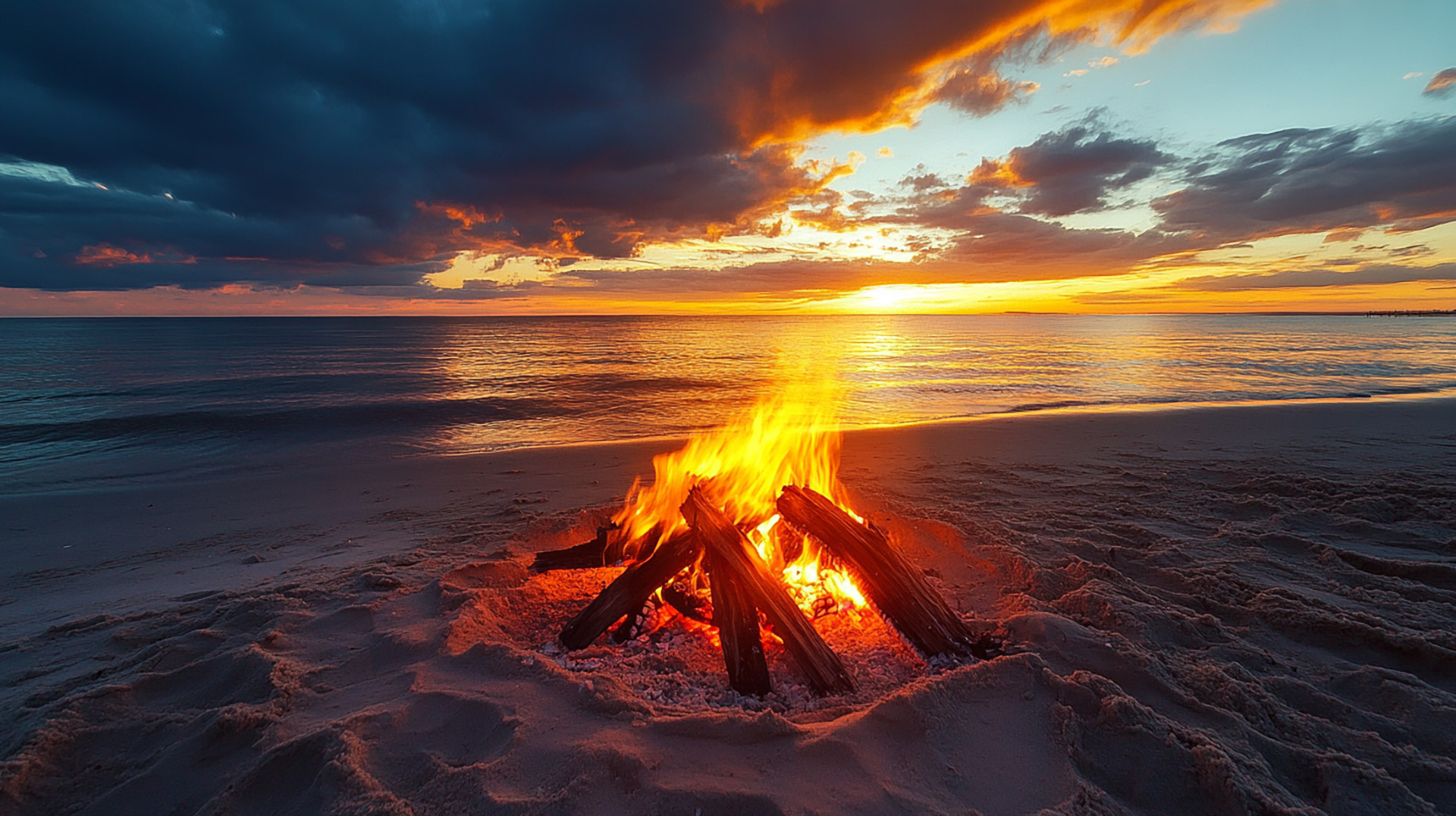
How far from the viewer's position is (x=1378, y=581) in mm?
5027

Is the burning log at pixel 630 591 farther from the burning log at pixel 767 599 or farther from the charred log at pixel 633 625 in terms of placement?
the burning log at pixel 767 599

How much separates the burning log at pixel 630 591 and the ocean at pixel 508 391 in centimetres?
1148

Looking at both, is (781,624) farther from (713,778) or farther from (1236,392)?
(1236,392)

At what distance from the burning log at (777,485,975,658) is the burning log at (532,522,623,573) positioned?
1850mm

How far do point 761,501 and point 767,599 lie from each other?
1692 millimetres

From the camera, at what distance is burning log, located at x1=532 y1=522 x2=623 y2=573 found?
5.55m

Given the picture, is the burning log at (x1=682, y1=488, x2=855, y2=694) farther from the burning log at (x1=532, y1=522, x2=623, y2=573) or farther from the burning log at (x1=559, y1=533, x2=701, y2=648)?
the burning log at (x1=532, y1=522, x2=623, y2=573)

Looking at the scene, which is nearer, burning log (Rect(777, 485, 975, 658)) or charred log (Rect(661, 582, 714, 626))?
burning log (Rect(777, 485, 975, 658))

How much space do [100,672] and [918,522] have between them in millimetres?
7609

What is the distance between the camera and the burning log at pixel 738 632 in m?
3.67

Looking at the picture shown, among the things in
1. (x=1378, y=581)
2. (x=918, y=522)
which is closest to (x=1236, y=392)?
(x=1378, y=581)

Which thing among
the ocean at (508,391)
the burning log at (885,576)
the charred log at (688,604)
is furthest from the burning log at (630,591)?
the ocean at (508,391)

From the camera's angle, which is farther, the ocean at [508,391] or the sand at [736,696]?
the ocean at [508,391]

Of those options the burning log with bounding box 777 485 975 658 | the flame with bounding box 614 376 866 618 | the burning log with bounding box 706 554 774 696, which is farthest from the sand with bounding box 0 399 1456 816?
the flame with bounding box 614 376 866 618
